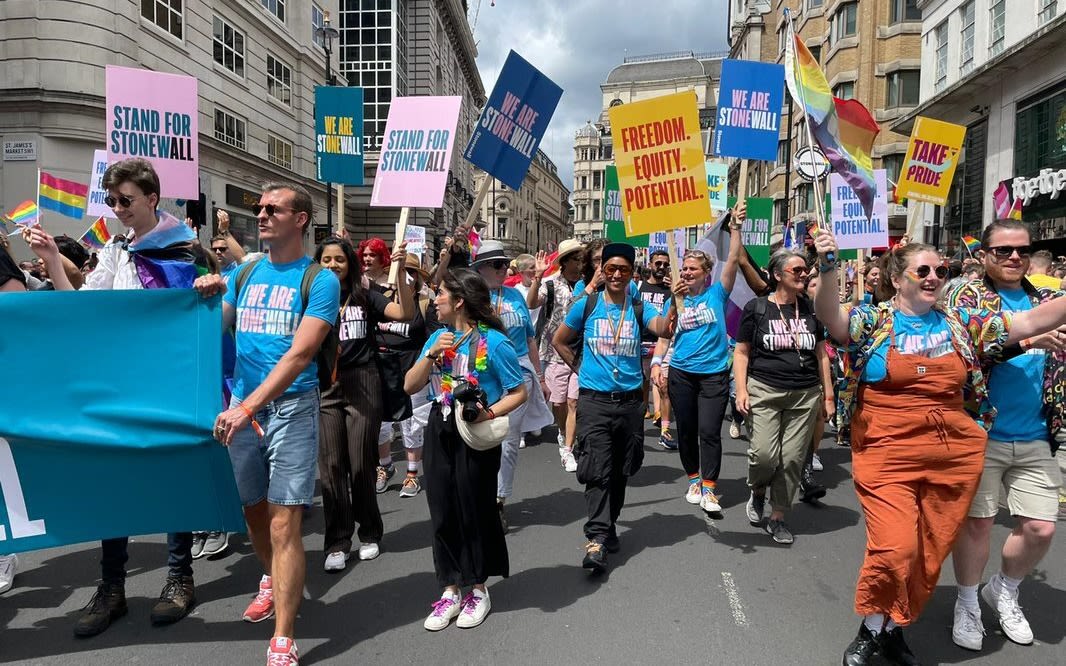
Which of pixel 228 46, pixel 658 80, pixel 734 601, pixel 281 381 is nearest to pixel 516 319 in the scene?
pixel 734 601

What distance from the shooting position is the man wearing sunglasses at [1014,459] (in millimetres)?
3469

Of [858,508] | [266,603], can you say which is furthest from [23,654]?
[858,508]

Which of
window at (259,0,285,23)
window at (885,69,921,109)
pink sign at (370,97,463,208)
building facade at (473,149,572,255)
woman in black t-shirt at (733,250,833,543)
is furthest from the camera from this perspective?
building facade at (473,149,572,255)

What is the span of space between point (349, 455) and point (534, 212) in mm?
110775

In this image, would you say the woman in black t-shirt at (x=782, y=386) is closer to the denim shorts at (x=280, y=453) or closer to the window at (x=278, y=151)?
the denim shorts at (x=280, y=453)

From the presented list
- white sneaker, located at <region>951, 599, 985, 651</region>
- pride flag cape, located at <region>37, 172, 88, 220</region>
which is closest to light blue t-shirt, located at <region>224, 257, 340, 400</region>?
white sneaker, located at <region>951, 599, 985, 651</region>

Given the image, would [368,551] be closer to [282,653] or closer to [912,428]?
[282,653]

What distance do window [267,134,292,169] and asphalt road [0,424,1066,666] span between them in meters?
23.2

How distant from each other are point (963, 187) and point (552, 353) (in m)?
19.4

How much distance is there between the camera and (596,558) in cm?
433

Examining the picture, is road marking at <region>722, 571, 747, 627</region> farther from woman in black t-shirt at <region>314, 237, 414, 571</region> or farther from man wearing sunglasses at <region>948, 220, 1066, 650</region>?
woman in black t-shirt at <region>314, 237, 414, 571</region>

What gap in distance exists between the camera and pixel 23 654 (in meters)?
3.36

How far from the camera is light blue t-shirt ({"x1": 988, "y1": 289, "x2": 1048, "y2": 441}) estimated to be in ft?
11.5

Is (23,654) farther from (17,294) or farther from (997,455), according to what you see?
(997,455)
